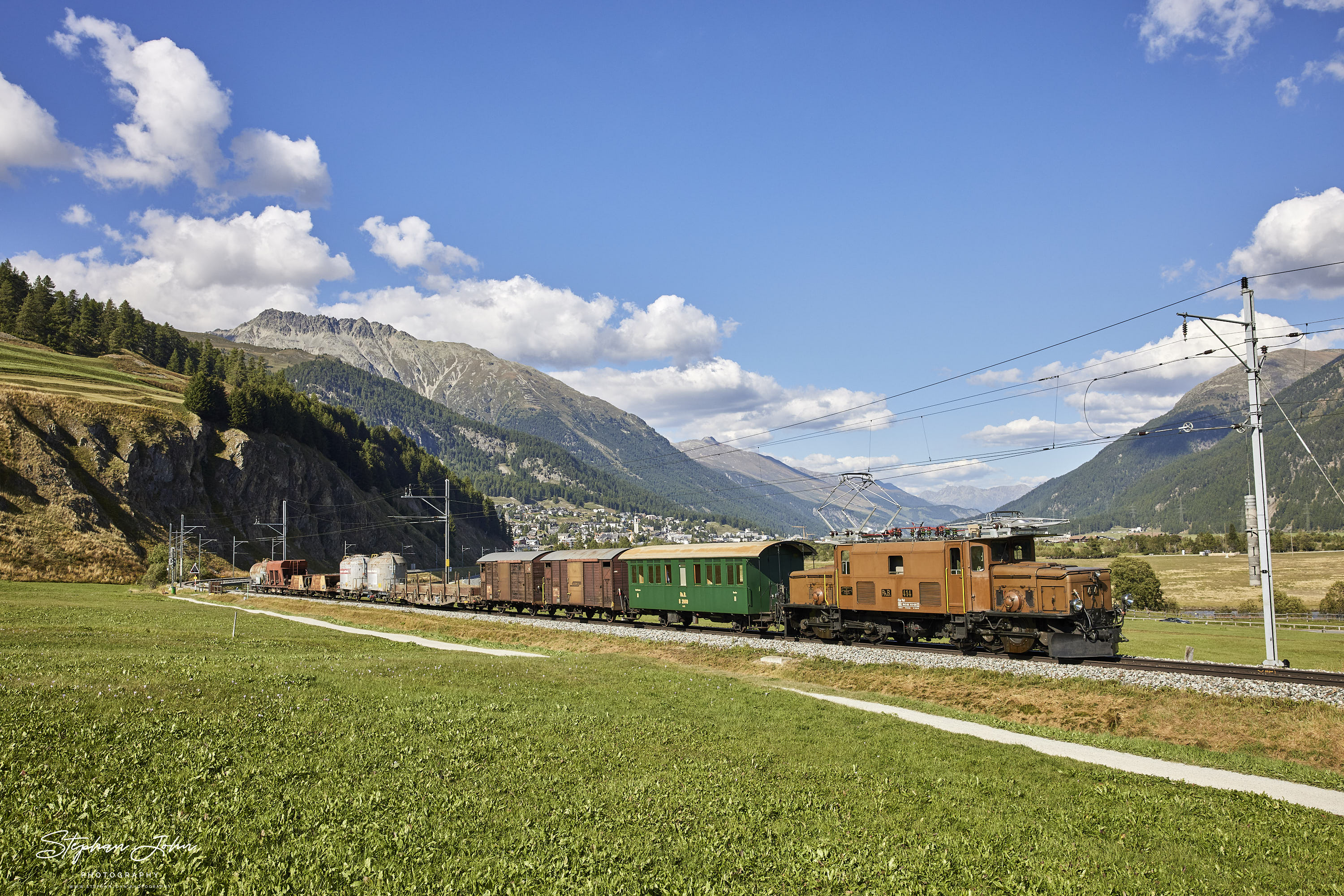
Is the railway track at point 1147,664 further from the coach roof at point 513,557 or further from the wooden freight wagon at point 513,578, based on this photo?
the coach roof at point 513,557

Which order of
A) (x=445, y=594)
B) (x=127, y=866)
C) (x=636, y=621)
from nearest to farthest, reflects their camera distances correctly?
(x=127, y=866), (x=636, y=621), (x=445, y=594)

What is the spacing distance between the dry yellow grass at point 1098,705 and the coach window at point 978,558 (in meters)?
5.45

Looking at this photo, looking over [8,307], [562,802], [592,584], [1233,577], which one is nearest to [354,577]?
[592,584]

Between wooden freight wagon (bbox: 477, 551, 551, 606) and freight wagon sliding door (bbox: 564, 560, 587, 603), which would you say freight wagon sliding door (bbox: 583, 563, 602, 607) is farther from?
wooden freight wagon (bbox: 477, 551, 551, 606)

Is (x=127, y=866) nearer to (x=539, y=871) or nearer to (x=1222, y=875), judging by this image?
(x=539, y=871)

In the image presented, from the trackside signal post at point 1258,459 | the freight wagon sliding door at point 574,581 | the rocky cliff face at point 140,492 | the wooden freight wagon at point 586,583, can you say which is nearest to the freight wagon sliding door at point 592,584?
the wooden freight wagon at point 586,583

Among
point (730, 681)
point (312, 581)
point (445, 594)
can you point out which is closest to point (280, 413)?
point (312, 581)

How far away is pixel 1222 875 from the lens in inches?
379

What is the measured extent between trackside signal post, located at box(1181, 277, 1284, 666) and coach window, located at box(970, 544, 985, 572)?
8739 mm

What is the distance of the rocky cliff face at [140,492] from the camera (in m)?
87.9

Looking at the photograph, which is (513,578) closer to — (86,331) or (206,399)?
(206,399)

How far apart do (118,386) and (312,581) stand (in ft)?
262

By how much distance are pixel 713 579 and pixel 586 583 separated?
12.4 meters

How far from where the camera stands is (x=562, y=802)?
1091 cm
